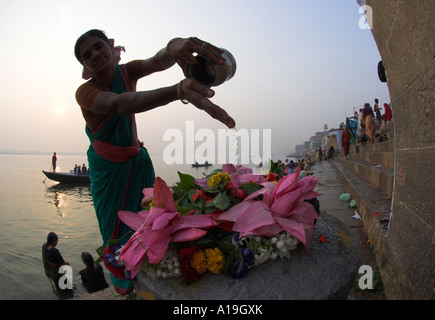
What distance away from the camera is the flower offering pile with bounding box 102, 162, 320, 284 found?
100 cm

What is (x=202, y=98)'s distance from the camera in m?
1.24

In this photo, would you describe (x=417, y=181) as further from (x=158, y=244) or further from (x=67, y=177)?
(x=67, y=177)

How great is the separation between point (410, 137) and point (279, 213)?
147 cm

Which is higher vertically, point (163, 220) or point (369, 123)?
point (369, 123)

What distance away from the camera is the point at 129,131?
2.22 meters

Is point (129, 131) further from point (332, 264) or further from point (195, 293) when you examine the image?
point (332, 264)

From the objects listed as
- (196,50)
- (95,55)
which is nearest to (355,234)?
(196,50)

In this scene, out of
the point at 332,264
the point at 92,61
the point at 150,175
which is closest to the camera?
the point at 332,264

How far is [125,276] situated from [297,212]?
0.74 metres

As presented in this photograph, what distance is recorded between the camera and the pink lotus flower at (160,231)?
1.01 m

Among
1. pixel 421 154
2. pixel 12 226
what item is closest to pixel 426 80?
pixel 421 154

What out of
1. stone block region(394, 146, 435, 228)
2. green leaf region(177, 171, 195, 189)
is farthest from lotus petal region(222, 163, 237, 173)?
stone block region(394, 146, 435, 228)

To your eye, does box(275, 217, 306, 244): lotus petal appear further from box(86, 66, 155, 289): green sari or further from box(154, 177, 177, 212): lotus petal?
box(86, 66, 155, 289): green sari
